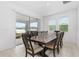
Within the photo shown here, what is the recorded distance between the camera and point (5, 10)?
323 centimetres

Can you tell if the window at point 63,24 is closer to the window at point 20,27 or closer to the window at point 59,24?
the window at point 59,24

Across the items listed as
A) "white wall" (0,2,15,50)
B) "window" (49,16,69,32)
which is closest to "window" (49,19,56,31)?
"window" (49,16,69,32)

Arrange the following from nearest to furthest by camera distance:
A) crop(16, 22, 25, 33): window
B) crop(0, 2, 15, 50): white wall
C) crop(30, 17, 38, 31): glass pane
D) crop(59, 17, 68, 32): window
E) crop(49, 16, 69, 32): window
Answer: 1. crop(0, 2, 15, 50): white wall
2. crop(16, 22, 25, 33): window
3. crop(30, 17, 38, 31): glass pane
4. crop(49, 16, 69, 32): window
5. crop(59, 17, 68, 32): window

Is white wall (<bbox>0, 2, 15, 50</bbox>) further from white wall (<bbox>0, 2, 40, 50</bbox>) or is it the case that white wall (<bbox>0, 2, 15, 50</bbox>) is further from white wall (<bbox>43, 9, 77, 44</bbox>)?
white wall (<bbox>43, 9, 77, 44</bbox>)

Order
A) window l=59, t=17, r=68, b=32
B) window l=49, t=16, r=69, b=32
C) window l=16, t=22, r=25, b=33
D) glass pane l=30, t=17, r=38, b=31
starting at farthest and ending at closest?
window l=59, t=17, r=68, b=32, window l=49, t=16, r=69, b=32, glass pane l=30, t=17, r=38, b=31, window l=16, t=22, r=25, b=33

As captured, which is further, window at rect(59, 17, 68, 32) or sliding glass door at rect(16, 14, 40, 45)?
window at rect(59, 17, 68, 32)

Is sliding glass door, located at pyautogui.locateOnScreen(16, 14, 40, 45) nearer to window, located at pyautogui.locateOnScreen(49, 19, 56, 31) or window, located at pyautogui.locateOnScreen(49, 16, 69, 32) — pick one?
window, located at pyautogui.locateOnScreen(49, 19, 56, 31)

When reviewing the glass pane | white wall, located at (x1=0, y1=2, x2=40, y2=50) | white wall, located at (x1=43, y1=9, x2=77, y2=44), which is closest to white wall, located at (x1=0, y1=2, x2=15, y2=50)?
white wall, located at (x1=0, y1=2, x2=40, y2=50)

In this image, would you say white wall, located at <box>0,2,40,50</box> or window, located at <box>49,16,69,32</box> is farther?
window, located at <box>49,16,69,32</box>

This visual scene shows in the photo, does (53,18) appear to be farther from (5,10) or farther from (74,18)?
(5,10)

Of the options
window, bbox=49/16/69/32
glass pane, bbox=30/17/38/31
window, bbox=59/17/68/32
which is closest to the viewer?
glass pane, bbox=30/17/38/31

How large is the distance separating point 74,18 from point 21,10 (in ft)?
10.2

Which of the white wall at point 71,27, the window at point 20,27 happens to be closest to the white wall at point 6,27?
the window at point 20,27

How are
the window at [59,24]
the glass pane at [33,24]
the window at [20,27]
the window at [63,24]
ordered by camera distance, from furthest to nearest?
the window at [63,24]
the window at [59,24]
the glass pane at [33,24]
the window at [20,27]
